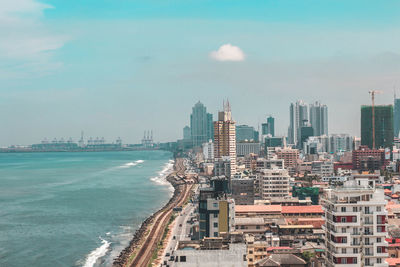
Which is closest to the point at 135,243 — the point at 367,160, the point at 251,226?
the point at 251,226

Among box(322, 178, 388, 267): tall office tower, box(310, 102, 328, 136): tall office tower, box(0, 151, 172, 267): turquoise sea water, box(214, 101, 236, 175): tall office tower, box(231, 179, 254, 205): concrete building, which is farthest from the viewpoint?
box(310, 102, 328, 136): tall office tower

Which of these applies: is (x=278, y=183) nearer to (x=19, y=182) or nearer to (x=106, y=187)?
(x=106, y=187)

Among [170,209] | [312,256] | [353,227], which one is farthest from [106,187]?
[353,227]

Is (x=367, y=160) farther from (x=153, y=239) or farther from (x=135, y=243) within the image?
(x=135, y=243)

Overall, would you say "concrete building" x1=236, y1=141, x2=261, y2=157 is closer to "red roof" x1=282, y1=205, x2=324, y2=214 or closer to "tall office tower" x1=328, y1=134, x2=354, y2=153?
"tall office tower" x1=328, y1=134, x2=354, y2=153

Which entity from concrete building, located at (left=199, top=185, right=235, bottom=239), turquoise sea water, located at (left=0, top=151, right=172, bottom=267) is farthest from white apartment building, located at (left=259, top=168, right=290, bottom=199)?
concrete building, located at (left=199, top=185, right=235, bottom=239)
